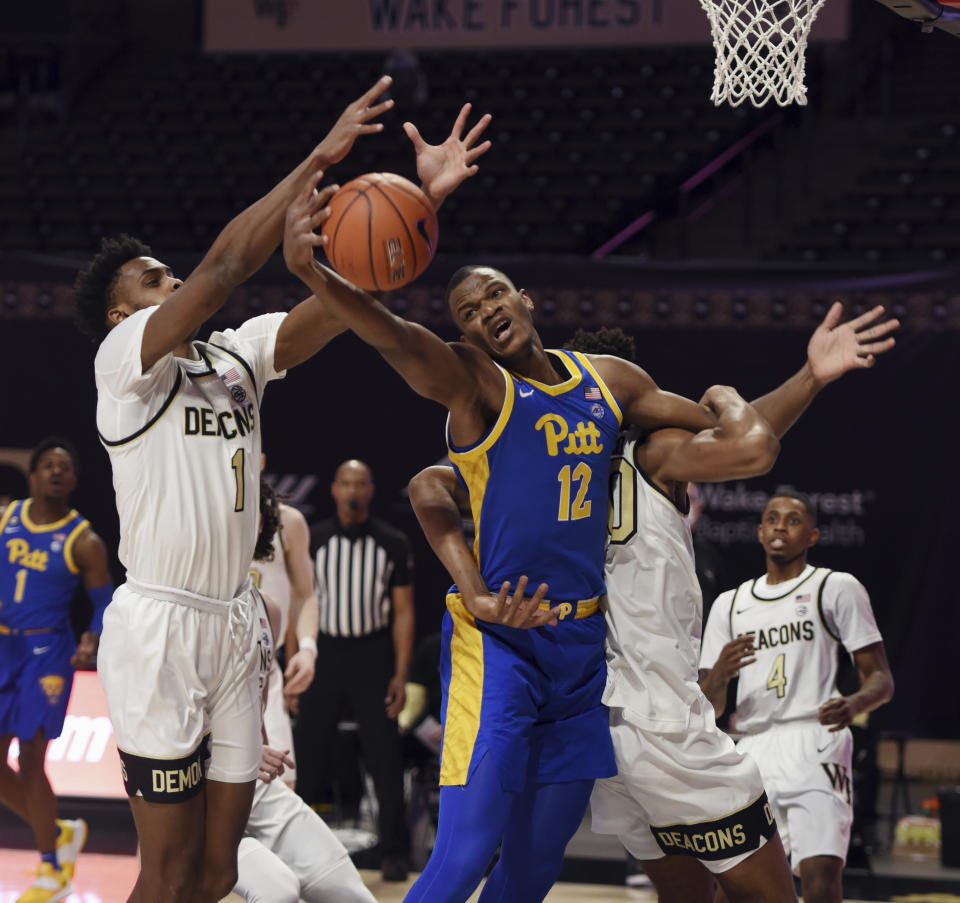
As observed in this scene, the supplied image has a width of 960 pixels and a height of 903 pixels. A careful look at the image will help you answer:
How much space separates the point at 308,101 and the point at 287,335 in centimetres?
1070

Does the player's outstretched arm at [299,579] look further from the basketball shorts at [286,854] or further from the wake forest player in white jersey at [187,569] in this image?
the wake forest player in white jersey at [187,569]

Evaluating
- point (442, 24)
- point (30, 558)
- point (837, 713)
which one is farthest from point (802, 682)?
point (442, 24)

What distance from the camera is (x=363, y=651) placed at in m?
7.40

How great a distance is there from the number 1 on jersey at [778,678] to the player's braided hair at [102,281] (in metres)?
2.98

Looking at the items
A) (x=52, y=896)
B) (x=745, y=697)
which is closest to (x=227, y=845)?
(x=745, y=697)

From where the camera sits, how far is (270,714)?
18.3 ft

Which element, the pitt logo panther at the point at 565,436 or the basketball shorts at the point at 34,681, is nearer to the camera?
the pitt logo panther at the point at 565,436

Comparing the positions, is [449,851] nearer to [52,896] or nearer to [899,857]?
[52,896]

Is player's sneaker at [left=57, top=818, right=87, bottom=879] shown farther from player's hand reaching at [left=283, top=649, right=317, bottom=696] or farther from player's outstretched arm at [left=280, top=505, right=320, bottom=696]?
player's hand reaching at [left=283, top=649, right=317, bottom=696]

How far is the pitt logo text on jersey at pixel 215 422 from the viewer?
3551 millimetres

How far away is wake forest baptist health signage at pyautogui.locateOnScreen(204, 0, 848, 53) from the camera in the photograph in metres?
14.0

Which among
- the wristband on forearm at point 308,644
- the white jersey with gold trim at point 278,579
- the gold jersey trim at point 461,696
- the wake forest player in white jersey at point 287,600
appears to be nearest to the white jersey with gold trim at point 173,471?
the gold jersey trim at point 461,696

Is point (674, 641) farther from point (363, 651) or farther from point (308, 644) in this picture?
point (363, 651)

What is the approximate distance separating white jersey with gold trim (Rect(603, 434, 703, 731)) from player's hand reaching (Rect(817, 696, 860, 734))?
1512 mm
